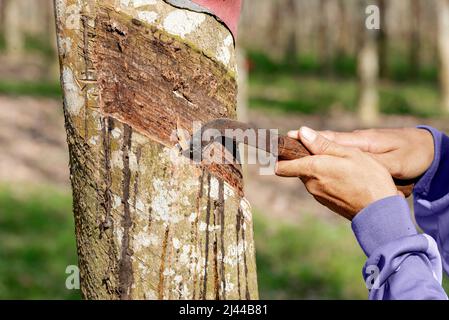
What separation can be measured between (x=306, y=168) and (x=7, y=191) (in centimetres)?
657

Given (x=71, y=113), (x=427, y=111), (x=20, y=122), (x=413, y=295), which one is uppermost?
(x=427, y=111)

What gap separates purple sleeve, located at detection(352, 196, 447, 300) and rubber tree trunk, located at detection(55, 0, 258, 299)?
0.91ft

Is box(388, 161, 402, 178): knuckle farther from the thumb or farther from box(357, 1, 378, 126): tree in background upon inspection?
box(357, 1, 378, 126): tree in background

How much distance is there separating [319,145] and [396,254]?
0.99 feet

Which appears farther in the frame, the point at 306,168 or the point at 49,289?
the point at 49,289

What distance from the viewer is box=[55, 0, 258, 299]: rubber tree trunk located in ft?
4.48

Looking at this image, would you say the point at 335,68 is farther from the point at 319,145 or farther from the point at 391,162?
the point at 319,145

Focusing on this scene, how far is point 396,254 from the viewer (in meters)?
1.28

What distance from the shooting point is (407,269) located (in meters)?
1.29

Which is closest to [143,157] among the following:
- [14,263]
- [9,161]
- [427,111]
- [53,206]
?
[14,263]

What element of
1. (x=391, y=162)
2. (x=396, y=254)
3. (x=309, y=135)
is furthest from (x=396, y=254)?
(x=391, y=162)

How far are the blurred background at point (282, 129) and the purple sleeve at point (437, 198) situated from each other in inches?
139

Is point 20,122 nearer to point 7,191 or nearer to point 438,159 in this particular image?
point 7,191

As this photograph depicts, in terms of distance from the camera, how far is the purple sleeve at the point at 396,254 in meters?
1.27
